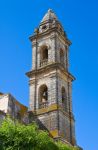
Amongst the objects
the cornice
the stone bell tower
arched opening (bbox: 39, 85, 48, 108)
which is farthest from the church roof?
arched opening (bbox: 39, 85, 48, 108)

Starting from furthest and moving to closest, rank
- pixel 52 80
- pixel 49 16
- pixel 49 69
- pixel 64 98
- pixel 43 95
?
pixel 49 16 → pixel 64 98 → pixel 43 95 → pixel 49 69 → pixel 52 80

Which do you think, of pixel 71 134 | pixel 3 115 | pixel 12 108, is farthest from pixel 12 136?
pixel 71 134

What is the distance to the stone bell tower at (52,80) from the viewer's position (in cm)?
3682

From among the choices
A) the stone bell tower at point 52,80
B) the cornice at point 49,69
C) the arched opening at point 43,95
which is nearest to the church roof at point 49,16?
the stone bell tower at point 52,80

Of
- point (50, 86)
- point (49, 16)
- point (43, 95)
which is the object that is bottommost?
point (43, 95)

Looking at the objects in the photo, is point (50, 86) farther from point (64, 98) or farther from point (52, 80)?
point (64, 98)

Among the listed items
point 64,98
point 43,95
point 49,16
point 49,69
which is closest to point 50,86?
point 43,95

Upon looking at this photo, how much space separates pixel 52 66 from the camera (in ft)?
129

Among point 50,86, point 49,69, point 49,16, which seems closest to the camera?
point 50,86

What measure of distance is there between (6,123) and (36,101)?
16945mm

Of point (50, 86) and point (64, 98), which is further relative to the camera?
point (64, 98)

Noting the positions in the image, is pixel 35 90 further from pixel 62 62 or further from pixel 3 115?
pixel 3 115

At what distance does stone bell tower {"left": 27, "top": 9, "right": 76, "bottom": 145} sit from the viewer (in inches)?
1450

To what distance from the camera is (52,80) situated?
38.9m
